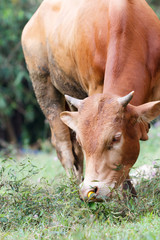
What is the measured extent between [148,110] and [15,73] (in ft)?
23.6

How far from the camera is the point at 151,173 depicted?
439cm

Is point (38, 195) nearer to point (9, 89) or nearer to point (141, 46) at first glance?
point (141, 46)

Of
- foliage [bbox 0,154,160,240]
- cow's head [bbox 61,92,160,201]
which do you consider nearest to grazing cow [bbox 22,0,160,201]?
cow's head [bbox 61,92,160,201]

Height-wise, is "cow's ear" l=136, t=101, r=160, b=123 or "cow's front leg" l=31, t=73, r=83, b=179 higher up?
"cow's ear" l=136, t=101, r=160, b=123

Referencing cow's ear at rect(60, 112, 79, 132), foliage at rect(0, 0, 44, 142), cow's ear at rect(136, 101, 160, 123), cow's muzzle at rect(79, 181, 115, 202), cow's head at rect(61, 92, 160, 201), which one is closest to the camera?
cow's muzzle at rect(79, 181, 115, 202)

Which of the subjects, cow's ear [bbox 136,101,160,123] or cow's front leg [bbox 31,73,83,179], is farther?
cow's front leg [bbox 31,73,83,179]

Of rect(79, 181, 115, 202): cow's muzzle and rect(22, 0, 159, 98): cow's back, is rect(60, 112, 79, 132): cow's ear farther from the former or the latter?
rect(79, 181, 115, 202): cow's muzzle

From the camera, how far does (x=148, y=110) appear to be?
367cm

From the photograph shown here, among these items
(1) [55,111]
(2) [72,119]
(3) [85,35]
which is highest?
(3) [85,35]

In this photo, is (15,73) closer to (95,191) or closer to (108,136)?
(108,136)

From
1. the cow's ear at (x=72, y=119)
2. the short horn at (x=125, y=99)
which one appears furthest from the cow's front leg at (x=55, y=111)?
the short horn at (x=125, y=99)

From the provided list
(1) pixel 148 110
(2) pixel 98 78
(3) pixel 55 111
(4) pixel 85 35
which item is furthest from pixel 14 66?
(1) pixel 148 110

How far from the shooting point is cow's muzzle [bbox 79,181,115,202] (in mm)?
3338

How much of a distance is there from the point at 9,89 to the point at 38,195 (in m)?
7.28
